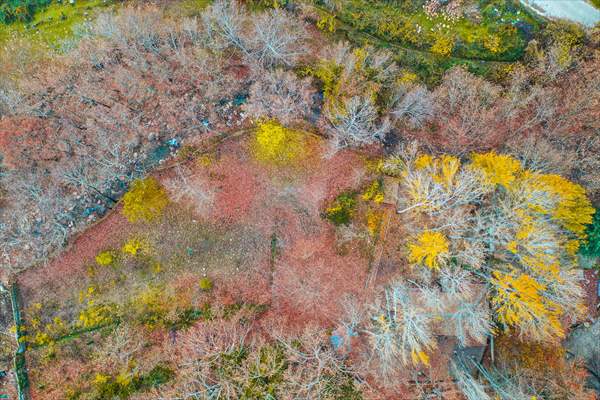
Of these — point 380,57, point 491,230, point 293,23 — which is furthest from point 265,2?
point 491,230

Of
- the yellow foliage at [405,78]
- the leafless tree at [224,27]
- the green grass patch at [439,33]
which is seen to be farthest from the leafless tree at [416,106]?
the leafless tree at [224,27]

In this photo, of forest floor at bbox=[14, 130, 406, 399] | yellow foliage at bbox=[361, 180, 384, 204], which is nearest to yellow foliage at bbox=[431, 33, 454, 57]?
forest floor at bbox=[14, 130, 406, 399]

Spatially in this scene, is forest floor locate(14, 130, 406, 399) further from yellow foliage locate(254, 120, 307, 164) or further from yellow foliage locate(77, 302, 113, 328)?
yellow foliage locate(254, 120, 307, 164)

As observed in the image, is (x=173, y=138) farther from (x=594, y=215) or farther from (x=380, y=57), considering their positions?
Answer: (x=594, y=215)

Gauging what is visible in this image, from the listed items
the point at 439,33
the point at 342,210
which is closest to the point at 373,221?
the point at 342,210

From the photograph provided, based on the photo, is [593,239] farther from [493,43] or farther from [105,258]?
[105,258]

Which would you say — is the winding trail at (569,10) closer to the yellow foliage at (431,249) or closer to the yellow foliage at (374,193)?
the yellow foliage at (374,193)
